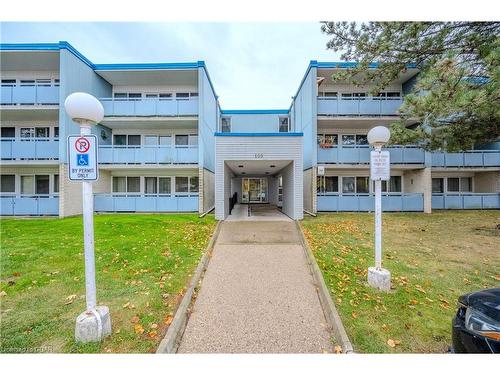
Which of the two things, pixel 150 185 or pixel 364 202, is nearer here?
pixel 364 202

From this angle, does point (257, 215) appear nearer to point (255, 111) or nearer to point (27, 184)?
point (255, 111)

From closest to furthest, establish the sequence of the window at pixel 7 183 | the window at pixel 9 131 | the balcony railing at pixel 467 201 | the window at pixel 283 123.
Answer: the window at pixel 7 183
the window at pixel 9 131
the balcony railing at pixel 467 201
the window at pixel 283 123

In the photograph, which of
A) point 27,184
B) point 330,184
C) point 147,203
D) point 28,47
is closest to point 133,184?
point 147,203

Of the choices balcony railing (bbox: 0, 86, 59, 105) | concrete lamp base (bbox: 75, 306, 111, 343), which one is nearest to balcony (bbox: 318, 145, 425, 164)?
concrete lamp base (bbox: 75, 306, 111, 343)

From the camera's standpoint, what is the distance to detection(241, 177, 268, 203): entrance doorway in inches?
1019

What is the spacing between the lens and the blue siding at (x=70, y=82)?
530 inches

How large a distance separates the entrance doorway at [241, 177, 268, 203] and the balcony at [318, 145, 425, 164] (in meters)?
11.3

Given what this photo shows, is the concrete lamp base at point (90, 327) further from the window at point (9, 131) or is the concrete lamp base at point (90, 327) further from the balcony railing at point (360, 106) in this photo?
the window at point (9, 131)

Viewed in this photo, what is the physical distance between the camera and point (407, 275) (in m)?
5.48

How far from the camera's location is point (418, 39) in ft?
27.5

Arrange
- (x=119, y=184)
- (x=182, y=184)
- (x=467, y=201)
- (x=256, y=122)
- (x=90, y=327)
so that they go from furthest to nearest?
(x=256, y=122) < (x=182, y=184) < (x=119, y=184) < (x=467, y=201) < (x=90, y=327)

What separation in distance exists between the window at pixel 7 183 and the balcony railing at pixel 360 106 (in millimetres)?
20330

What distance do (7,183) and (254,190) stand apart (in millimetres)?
19476

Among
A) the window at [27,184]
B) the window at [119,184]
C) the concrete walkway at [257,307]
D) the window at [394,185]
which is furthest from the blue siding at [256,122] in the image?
the concrete walkway at [257,307]
